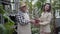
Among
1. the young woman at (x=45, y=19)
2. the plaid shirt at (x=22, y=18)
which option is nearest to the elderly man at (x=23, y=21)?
the plaid shirt at (x=22, y=18)

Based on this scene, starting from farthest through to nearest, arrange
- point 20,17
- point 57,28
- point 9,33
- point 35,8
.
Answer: point 35,8
point 57,28
point 20,17
point 9,33

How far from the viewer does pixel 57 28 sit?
4500mm

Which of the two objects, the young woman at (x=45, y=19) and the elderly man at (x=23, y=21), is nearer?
the elderly man at (x=23, y=21)

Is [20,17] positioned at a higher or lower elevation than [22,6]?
lower

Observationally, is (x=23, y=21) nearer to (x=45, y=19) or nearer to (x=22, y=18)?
(x=22, y=18)

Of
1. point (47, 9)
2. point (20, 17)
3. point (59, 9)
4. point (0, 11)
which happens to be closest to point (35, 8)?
point (59, 9)

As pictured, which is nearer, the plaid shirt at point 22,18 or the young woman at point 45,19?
the plaid shirt at point 22,18

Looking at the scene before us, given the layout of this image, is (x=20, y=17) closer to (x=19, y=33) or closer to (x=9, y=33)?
(x=19, y=33)

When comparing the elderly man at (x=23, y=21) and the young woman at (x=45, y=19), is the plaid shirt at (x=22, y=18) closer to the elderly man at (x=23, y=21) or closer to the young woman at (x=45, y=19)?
the elderly man at (x=23, y=21)

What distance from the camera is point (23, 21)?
301 centimetres

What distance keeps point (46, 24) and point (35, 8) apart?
2.19m

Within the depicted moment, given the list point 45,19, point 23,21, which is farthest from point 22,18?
point 45,19

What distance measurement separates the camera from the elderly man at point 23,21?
2.99 m

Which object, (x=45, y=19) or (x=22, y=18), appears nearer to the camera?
(x=22, y=18)
